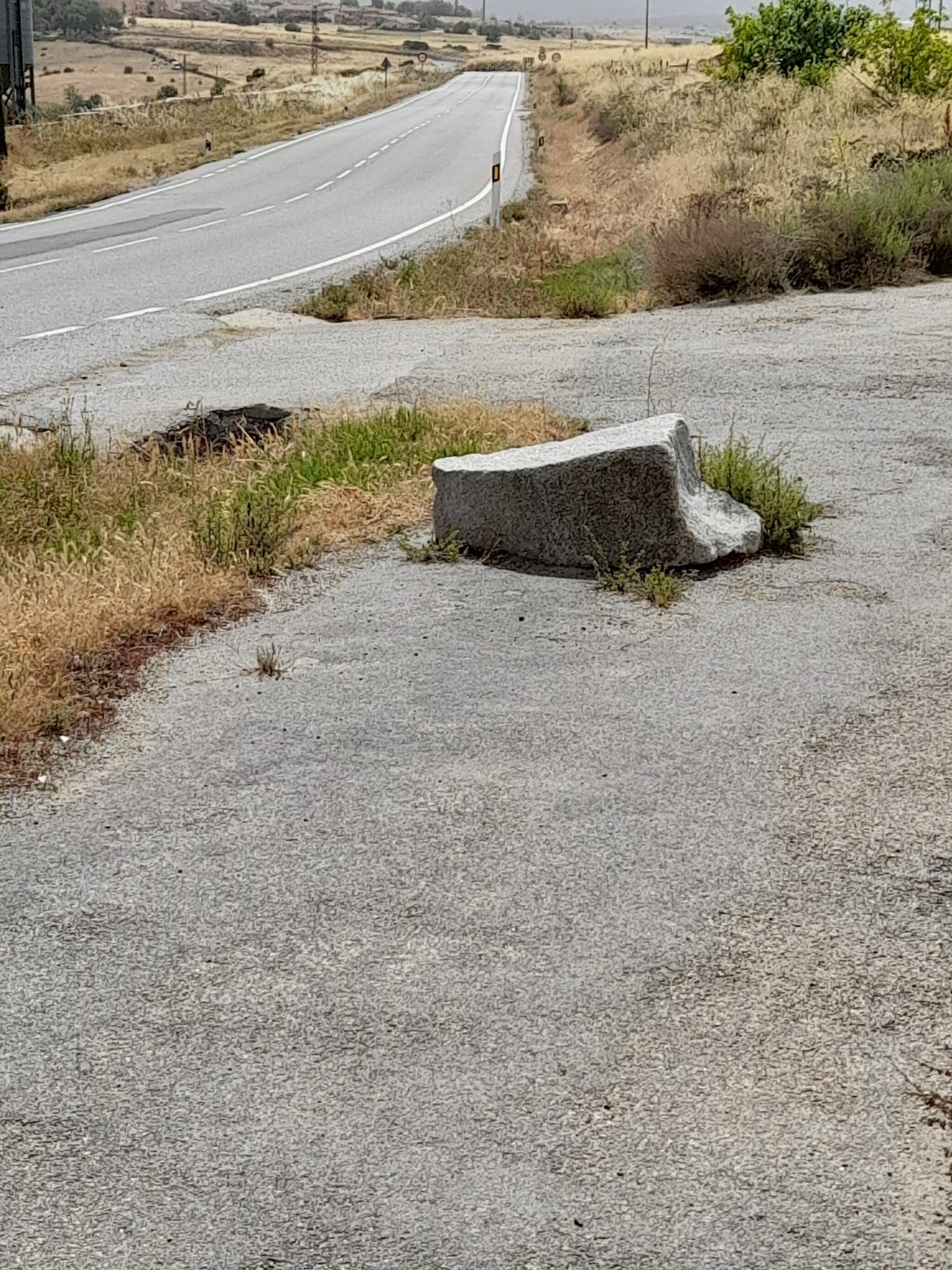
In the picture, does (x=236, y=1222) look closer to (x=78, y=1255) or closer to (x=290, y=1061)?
(x=78, y=1255)

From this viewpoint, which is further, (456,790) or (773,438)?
(773,438)

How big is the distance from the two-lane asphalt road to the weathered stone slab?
18.8ft

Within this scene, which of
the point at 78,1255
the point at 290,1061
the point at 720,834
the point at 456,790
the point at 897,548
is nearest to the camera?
the point at 78,1255

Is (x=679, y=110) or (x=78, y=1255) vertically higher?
(x=679, y=110)

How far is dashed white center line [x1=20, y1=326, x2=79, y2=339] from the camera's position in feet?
44.9

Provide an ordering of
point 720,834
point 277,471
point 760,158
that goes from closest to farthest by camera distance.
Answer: point 720,834, point 277,471, point 760,158

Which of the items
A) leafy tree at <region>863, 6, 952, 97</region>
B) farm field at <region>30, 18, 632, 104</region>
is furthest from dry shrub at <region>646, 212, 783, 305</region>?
farm field at <region>30, 18, 632, 104</region>

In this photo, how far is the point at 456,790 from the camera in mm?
4816

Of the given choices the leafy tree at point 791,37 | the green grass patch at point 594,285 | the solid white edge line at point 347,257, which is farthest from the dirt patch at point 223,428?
the leafy tree at point 791,37

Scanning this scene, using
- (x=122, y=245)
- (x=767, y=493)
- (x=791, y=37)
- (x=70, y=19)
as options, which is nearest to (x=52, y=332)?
(x=122, y=245)

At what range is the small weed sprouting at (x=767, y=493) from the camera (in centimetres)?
724

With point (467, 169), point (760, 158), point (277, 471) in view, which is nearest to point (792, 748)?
point (277, 471)

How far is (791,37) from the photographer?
36719 mm

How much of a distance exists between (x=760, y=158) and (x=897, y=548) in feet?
54.2
